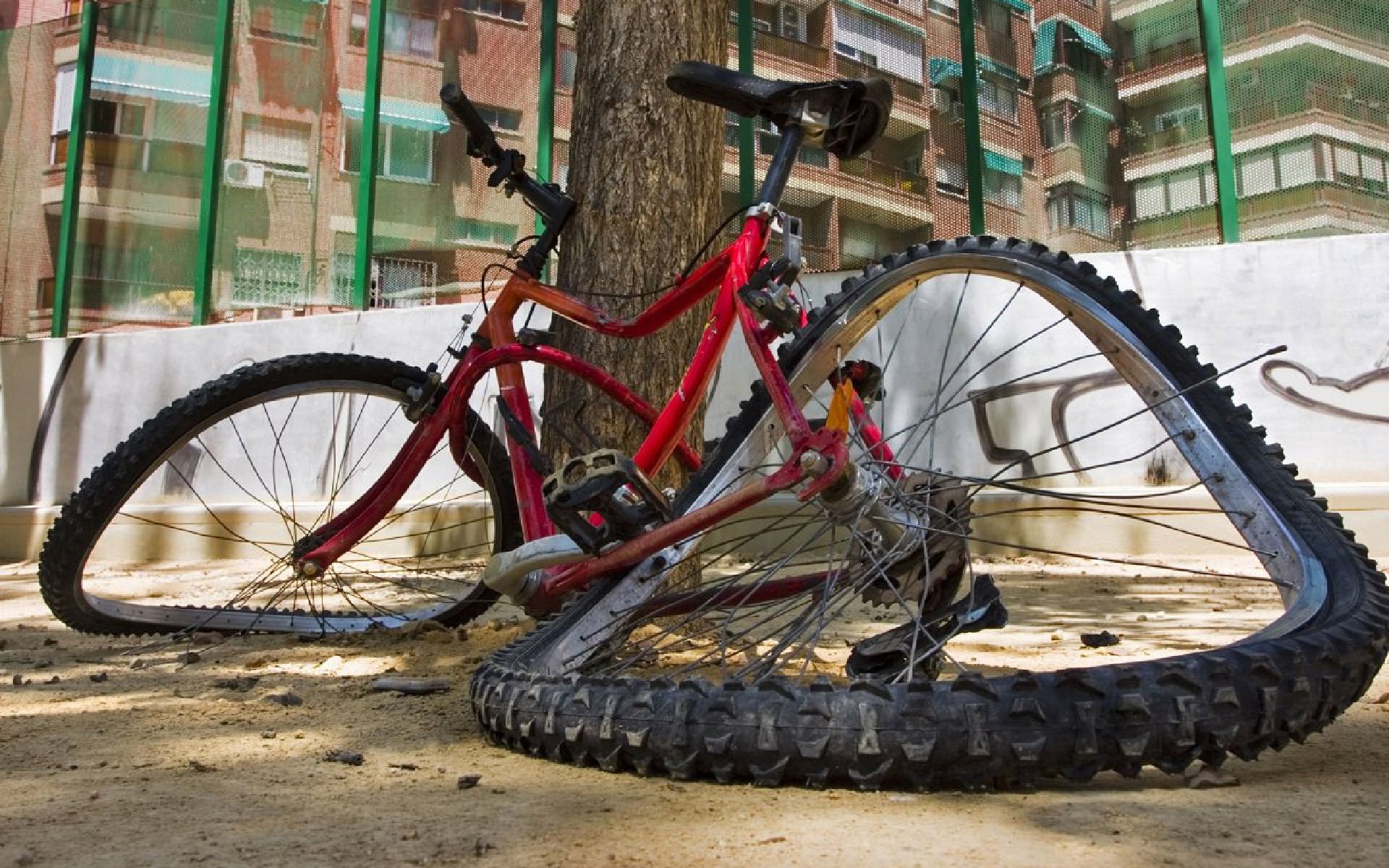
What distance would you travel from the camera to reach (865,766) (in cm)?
154

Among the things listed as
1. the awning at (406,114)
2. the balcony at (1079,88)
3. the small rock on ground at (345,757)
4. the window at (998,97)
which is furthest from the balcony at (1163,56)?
the small rock on ground at (345,757)

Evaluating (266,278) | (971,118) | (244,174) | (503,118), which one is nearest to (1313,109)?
(971,118)

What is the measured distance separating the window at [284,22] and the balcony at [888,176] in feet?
12.4

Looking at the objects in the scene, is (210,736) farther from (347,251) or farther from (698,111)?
(347,251)

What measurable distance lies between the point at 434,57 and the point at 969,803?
665cm

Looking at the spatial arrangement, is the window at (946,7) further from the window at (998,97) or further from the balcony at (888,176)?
the balcony at (888,176)

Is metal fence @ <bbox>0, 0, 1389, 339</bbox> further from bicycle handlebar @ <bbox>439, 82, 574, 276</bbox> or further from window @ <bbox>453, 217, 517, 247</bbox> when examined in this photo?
bicycle handlebar @ <bbox>439, 82, 574, 276</bbox>

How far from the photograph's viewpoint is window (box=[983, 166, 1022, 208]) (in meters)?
6.26

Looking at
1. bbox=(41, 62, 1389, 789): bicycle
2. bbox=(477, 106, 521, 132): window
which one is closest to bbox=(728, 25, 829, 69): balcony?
bbox=(477, 106, 521, 132): window

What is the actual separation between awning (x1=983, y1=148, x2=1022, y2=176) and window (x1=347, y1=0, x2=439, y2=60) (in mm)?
3423

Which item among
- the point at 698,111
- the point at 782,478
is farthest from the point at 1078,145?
the point at 782,478

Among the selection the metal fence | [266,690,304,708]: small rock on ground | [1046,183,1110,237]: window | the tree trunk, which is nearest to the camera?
[266,690,304,708]: small rock on ground

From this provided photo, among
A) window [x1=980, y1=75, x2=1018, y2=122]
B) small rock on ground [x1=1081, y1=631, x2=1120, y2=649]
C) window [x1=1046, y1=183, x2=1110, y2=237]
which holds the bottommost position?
small rock on ground [x1=1081, y1=631, x2=1120, y2=649]

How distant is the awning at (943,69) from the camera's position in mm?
6395
